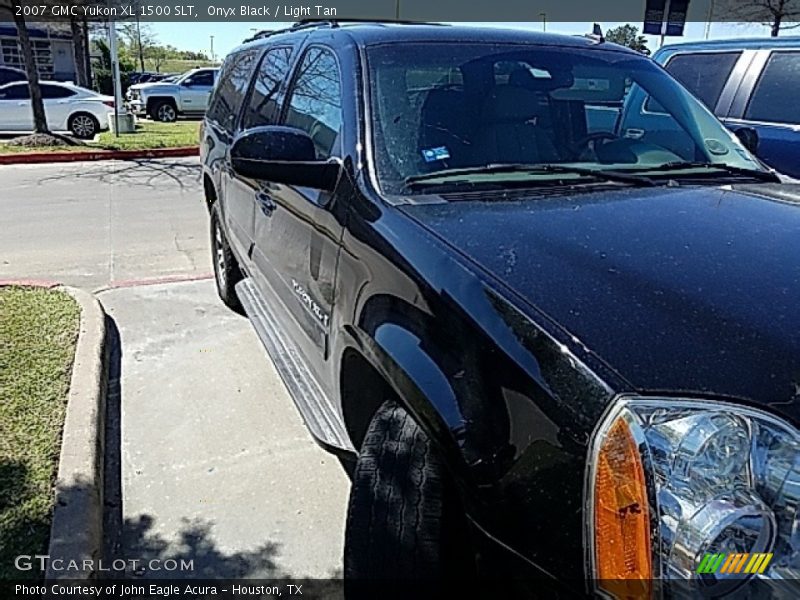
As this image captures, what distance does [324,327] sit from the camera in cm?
281

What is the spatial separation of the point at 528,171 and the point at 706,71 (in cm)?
506

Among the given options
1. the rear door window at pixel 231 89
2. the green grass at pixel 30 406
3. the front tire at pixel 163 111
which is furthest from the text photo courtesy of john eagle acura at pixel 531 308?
the front tire at pixel 163 111

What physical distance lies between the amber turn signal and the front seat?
5.13 feet

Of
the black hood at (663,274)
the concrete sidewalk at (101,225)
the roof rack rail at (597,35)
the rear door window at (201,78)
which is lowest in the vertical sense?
the concrete sidewalk at (101,225)

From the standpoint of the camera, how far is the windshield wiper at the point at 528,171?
255cm

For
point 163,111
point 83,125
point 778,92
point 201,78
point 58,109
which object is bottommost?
point 163,111

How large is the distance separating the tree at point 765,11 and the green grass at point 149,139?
14.7m

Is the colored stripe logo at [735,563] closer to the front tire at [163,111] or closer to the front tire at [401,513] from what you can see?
the front tire at [401,513]

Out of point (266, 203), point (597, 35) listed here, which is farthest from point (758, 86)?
point (266, 203)

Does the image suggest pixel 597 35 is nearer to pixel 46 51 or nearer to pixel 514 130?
pixel 514 130

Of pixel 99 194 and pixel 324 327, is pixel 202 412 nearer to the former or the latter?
pixel 324 327

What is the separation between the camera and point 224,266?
5.38 metres

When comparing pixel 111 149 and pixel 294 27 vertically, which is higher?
pixel 294 27

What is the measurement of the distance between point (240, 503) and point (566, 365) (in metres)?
2.16
